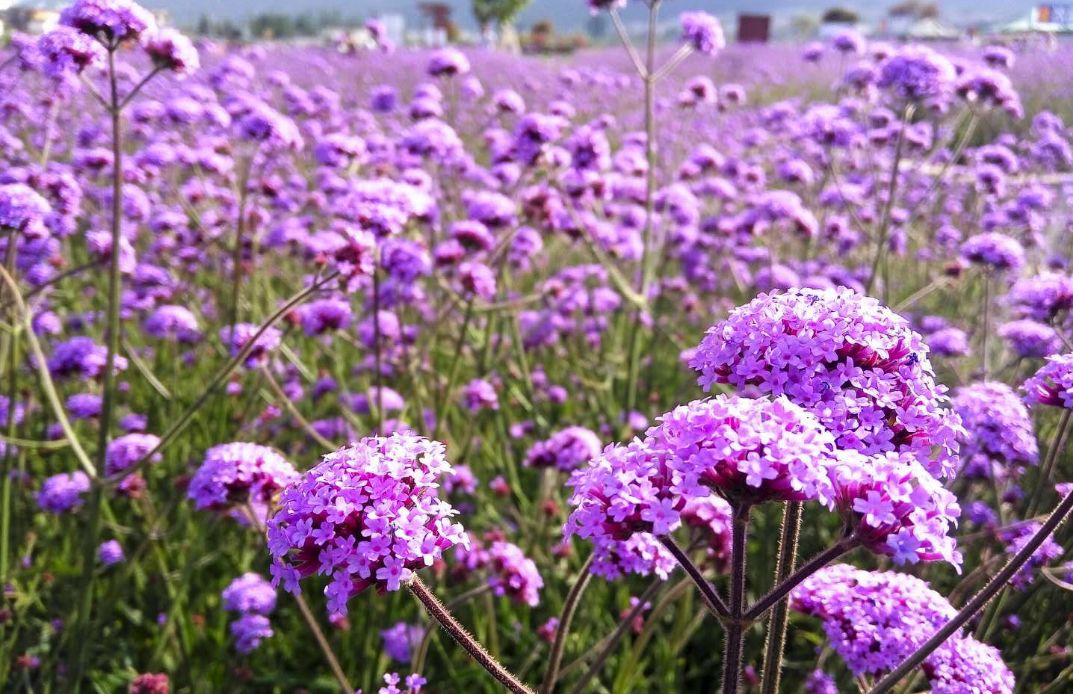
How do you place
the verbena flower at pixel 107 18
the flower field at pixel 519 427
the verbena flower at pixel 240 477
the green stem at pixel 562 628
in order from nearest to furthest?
the flower field at pixel 519 427
the green stem at pixel 562 628
the verbena flower at pixel 240 477
the verbena flower at pixel 107 18

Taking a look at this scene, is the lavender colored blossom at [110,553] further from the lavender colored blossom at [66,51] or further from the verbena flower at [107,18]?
the verbena flower at [107,18]

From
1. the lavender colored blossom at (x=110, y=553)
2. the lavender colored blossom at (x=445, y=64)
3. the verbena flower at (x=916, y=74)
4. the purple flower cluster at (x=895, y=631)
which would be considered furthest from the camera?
the lavender colored blossom at (x=445, y=64)

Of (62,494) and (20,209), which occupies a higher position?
(20,209)

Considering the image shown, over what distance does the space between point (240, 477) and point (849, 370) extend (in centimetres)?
146

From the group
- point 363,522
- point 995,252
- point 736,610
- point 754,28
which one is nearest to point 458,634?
point 363,522

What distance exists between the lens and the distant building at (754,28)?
4491cm

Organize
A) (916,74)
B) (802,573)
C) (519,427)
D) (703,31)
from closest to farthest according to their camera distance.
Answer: (802,573)
(916,74)
(519,427)
(703,31)

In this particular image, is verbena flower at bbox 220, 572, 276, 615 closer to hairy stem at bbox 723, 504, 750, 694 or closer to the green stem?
the green stem

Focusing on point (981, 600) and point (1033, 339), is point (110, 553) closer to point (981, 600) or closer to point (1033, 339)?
point (981, 600)

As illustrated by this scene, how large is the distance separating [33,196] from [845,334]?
7.42 ft

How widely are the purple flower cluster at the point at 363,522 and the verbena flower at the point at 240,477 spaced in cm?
81

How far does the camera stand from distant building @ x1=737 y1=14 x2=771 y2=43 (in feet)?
147

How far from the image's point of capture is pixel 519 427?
397cm

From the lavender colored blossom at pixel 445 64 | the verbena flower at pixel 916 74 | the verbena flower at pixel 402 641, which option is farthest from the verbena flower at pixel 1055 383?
the lavender colored blossom at pixel 445 64
